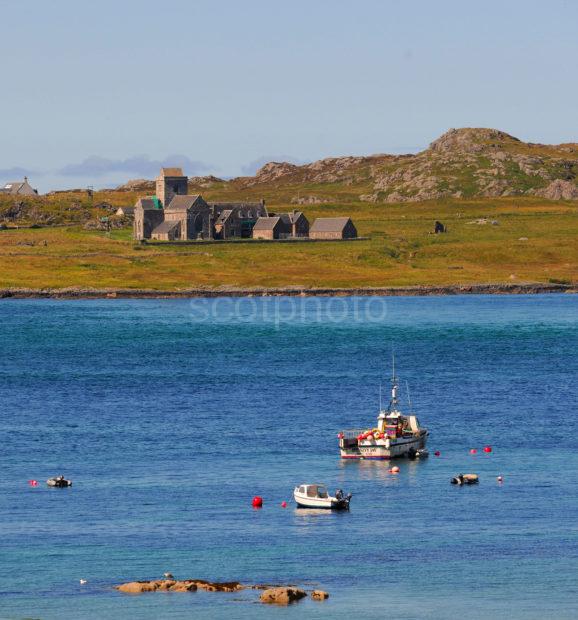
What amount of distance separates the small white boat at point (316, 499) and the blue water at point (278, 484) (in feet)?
3.06

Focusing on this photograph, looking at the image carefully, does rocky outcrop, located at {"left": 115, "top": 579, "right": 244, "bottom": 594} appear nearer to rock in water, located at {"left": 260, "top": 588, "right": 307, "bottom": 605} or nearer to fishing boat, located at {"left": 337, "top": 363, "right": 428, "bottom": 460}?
rock in water, located at {"left": 260, "top": 588, "right": 307, "bottom": 605}

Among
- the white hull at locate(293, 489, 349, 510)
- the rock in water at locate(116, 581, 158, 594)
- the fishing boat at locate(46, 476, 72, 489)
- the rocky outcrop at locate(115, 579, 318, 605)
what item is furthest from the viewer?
the fishing boat at locate(46, 476, 72, 489)

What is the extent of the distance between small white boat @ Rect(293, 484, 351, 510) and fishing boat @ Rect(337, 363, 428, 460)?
1252 centimetres

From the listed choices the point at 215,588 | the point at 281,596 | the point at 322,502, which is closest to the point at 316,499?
the point at 322,502

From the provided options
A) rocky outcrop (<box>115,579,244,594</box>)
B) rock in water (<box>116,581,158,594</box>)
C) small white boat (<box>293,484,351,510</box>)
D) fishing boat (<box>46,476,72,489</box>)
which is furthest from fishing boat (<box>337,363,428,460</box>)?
rock in water (<box>116,581,158,594</box>)

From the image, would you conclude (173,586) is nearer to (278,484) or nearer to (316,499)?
(316,499)

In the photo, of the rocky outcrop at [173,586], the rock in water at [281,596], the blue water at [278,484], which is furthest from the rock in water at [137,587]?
the rock in water at [281,596]

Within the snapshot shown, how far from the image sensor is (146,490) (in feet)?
229

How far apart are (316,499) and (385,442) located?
14.6m

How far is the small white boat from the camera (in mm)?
65188

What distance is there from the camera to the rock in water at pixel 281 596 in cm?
5006

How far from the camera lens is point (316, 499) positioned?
2562 inches

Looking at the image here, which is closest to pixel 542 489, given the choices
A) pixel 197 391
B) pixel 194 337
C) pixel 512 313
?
pixel 197 391

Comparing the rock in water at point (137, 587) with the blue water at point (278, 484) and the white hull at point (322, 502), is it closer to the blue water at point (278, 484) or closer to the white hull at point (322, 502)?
the blue water at point (278, 484)
